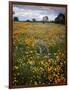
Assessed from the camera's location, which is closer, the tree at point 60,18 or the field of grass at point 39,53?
the field of grass at point 39,53

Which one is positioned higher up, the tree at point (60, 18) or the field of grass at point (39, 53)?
the tree at point (60, 18)

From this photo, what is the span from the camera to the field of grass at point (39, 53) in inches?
94.7

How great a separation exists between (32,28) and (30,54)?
0.29 metres

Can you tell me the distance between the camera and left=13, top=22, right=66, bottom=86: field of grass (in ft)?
7.89

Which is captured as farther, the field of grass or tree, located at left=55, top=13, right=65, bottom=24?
tree, located at left=55, top=13, right=65, bottom=24

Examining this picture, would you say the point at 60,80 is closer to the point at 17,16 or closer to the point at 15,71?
the point at 15,71

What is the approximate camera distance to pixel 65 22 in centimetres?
255

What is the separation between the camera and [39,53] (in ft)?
8.11

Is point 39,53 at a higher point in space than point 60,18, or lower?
lower

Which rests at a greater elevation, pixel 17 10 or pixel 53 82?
pixel 17 10

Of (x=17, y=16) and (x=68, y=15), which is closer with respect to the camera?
(x=17, y=16)

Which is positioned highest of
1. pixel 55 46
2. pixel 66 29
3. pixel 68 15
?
pixel 68 15

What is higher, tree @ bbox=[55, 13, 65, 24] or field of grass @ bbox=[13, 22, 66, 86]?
tree @ bbox=[55, 13, 65, 24]

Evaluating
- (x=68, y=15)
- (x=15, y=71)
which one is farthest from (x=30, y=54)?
(x=68, y=15)
